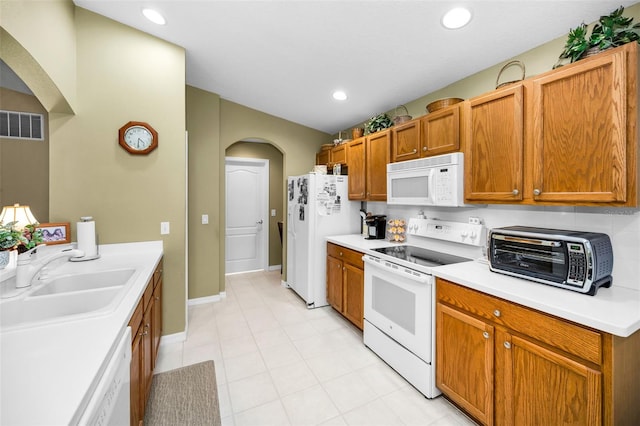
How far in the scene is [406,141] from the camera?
8.72 feet

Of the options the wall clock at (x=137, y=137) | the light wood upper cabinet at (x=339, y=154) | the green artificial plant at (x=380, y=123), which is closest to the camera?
the wall clock at (x=137, y=137)

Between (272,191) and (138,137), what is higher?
(138,137)

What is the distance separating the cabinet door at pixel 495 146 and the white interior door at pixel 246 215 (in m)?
3.70

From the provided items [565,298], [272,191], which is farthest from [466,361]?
[272,191]

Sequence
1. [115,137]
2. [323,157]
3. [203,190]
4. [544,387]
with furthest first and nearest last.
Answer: [323,157] → [203,190] → [115,137] → [544,387]

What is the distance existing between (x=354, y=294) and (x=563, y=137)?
2110 millimetres

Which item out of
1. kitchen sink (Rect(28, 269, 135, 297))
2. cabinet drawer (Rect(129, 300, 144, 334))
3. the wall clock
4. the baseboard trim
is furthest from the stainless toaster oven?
the baseboard trim

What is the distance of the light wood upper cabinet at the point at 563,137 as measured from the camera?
133cm

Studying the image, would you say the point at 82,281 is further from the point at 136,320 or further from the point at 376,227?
the point at 376,227

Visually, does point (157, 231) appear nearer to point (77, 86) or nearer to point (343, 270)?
point (77, 86)

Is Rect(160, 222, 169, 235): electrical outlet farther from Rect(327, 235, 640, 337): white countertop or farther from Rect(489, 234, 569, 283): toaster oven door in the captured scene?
Rect(489, 234, 569, 283): toaster oven door

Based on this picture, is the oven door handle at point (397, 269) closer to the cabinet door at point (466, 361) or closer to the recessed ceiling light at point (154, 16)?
the cabinet door at point (466, 361)

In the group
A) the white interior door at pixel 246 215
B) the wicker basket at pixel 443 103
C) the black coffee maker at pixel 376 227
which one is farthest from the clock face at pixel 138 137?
the wicker basket at pixel 443 103

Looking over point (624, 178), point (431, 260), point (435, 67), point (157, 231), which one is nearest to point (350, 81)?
point (435, 67)
